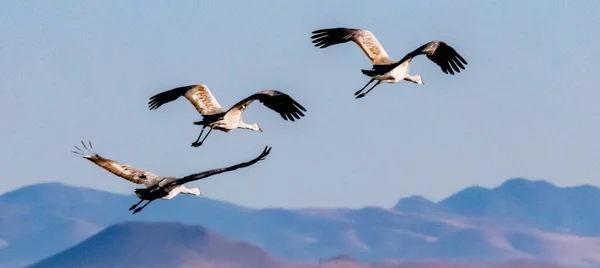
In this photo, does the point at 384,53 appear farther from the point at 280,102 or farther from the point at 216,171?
the point at 216,171

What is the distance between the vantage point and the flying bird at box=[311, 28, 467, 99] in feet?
190

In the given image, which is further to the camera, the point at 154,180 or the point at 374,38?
the point at 374,38

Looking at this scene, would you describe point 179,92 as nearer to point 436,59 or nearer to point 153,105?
point 153,105

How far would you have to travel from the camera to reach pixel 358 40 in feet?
201

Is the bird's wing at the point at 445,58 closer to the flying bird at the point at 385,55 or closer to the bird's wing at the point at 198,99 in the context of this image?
the flying bird at the point at 385,55

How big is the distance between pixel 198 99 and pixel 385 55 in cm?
747

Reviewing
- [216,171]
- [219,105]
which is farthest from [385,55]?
[216,171]

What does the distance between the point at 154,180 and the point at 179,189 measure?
141cm

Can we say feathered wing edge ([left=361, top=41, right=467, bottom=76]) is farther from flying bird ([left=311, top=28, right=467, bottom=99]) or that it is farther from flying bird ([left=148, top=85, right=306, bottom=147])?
flying bird ([left=148, top=85, right=306, bottom=147])

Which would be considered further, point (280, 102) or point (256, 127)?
point (256, 127)

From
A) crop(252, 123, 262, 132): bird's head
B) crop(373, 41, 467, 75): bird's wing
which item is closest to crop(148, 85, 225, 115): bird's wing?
crop(252, 123, 262, 132): bird's head

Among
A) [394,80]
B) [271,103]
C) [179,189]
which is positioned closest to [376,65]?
[394,80]

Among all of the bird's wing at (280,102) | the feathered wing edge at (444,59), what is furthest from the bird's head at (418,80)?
the bird's wing at (280,102)

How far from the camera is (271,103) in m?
55.6
